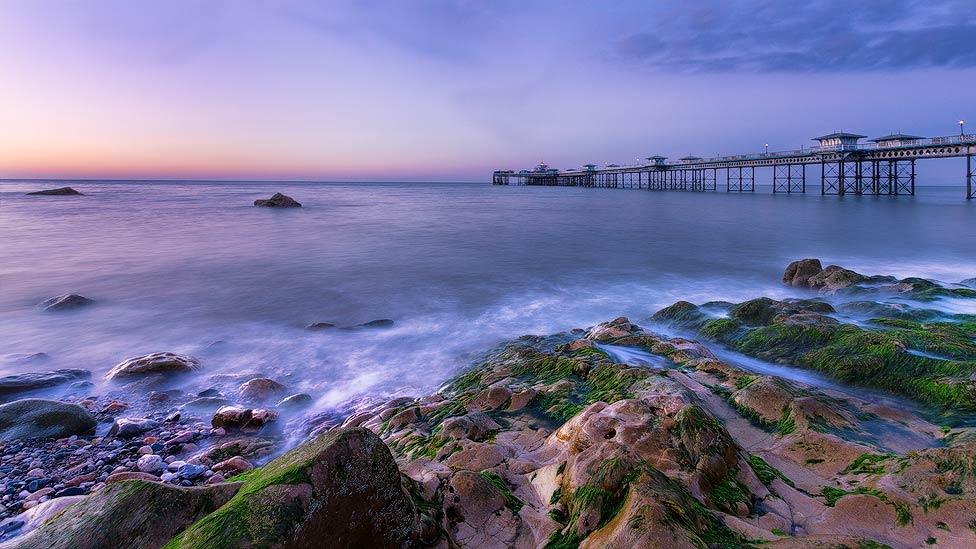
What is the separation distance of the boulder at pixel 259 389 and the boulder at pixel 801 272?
12045mm

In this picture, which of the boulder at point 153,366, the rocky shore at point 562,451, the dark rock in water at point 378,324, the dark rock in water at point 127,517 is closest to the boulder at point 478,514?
the rocky shore at point 562,451

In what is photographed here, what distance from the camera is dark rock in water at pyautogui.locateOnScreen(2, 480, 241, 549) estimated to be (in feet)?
8.41

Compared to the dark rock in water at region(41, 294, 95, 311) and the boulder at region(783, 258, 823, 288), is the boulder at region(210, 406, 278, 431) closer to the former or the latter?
the dark rock in water at region(41, 294, 95, 311)

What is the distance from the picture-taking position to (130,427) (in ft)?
18.5

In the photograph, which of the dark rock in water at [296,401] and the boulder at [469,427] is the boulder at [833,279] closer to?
the boulder at [469,427]

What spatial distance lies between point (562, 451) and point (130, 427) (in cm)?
494

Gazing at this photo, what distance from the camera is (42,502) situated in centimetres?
424

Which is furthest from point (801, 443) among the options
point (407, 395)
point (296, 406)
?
point (296, 406)

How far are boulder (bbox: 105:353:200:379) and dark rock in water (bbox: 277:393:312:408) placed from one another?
85.0 inches

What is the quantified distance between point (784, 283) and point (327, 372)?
37.7ft

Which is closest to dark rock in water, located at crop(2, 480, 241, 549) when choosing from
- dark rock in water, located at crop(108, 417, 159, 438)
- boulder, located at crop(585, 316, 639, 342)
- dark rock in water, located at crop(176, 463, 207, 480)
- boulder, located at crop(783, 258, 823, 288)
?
dark rock in water, located at crop(176, 463, 207, 480)

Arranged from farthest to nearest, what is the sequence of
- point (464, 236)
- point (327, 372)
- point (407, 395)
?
point (464, 236), point (327, 372), point (407, 395)

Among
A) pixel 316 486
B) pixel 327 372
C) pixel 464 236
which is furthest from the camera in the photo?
pixel 464 236

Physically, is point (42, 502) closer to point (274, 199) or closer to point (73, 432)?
point (73, 432)
